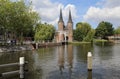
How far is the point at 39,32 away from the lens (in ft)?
339

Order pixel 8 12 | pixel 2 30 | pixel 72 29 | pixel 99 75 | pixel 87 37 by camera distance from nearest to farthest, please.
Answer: pixel 99 75, pixel 8 12, pixel 2 30, pixel 87 37, pixel 72 29

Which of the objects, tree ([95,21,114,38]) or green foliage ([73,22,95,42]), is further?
tree ([95,21,114,38])

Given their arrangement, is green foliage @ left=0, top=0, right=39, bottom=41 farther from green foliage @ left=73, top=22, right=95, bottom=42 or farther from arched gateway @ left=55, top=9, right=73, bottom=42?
arched gateway @ left=55, top=9, right=73, bottom=42

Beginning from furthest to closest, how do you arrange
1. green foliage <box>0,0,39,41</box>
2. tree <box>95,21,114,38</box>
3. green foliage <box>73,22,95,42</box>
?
tree <box>95,21,114,38</box>, green foliage <box>73,22,95,42</box>, green foliage <box>0,0,39,41</box>

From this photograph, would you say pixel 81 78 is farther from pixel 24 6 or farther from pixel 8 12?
pixel 24 6

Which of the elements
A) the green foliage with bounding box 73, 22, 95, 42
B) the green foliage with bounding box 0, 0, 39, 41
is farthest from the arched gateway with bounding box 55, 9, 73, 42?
the green foliage with bounding box 0, 0, 39, 41

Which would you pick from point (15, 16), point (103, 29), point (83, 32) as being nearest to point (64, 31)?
point (83, 32)

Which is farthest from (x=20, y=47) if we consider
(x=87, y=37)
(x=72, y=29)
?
(x=72, y=29)

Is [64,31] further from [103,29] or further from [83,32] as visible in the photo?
[103,29]

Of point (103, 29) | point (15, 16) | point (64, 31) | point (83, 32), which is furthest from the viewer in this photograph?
point (103, 29)

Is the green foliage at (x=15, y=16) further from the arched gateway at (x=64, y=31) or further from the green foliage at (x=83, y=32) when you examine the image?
the arched gateway at (x=64, y=31)

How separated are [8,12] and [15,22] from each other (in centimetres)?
370

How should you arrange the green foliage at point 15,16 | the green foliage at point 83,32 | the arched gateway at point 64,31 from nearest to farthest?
1. the green foliage at point 15,16
2. the green foliage at point 83,32
3. the arched gateway at point 64,31

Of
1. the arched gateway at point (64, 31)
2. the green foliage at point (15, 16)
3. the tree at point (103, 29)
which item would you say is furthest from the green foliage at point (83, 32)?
the green foliage at point (15, 16)
